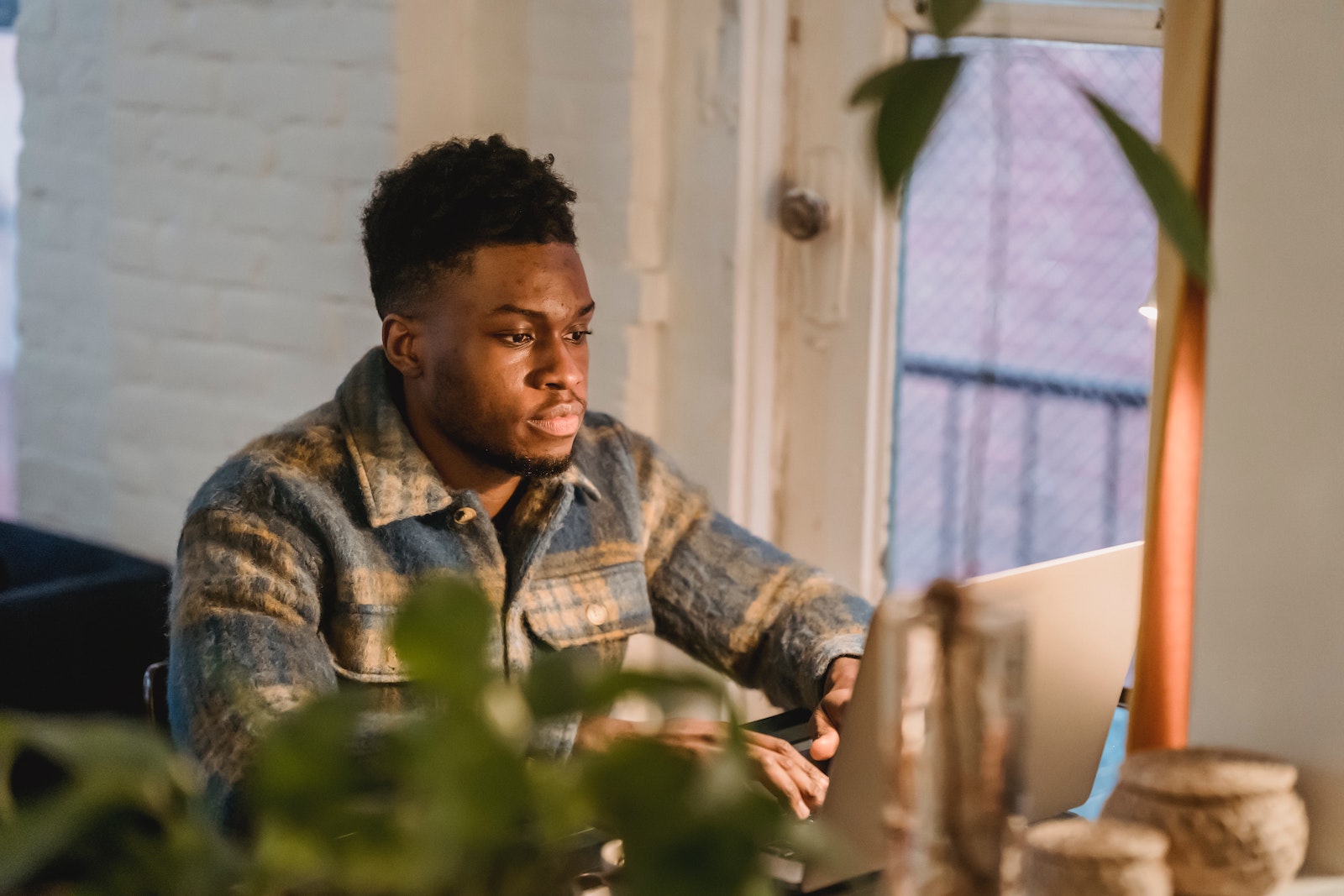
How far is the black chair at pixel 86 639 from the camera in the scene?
192 centimetres

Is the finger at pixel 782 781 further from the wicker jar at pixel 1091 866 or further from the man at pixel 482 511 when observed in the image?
the wicker jar at pixel 1091 866

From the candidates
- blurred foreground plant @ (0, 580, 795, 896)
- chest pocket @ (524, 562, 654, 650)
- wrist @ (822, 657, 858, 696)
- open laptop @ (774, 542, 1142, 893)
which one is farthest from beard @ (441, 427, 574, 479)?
blurred foreground plant @ (0, 580, 795, 896)

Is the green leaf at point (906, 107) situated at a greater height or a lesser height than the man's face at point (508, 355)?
greater

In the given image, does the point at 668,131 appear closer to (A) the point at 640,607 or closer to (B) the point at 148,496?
(A) the point at 640,607

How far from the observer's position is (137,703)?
209 centimetres

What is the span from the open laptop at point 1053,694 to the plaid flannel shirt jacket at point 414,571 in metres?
0.46

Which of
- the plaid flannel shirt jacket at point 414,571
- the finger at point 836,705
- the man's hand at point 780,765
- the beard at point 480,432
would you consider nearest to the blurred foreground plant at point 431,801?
the man's hand at point 780,765

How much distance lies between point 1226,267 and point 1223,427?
4.1 inches

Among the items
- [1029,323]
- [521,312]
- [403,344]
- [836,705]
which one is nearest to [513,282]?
[521,312]

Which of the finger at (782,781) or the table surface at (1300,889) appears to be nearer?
the table surface at (1300,889)

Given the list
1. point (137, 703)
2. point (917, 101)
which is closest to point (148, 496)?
point (137, 703)

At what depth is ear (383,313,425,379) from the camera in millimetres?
1613

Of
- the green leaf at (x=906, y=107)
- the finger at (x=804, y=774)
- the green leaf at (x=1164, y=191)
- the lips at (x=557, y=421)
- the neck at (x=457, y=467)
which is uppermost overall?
the green leaf at (x=906, y=107)

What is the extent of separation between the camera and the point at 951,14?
496mm
